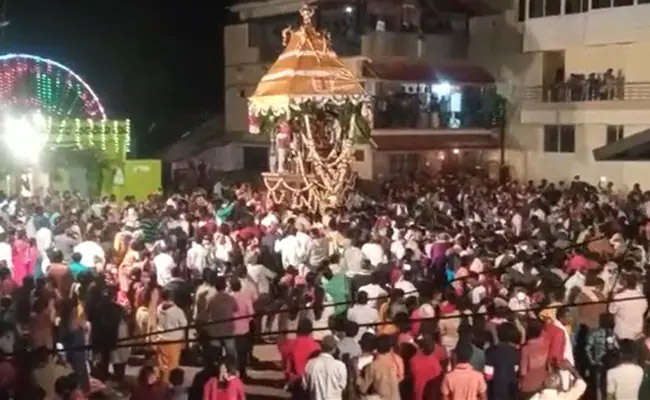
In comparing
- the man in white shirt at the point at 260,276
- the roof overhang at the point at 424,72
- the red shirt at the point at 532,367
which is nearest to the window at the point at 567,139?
the roof overhang at the point at 424,72

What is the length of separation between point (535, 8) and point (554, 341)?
79.8 feet

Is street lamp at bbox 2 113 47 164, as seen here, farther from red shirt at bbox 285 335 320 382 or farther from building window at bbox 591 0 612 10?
red shirt at bbox 285 335 320 382

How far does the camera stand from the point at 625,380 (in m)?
8.95

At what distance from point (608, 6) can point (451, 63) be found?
5787 millimetres

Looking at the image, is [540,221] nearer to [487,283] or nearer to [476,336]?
[487,283]

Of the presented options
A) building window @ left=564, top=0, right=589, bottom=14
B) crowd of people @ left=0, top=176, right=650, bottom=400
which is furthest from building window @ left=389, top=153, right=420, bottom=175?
crowd of people @ left=0, top=176, right=650, bottom=400

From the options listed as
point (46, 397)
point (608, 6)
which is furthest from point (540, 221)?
point (608, 6)

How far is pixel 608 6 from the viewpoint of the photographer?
29438 millimetres

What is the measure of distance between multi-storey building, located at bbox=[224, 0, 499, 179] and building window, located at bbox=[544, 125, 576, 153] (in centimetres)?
185

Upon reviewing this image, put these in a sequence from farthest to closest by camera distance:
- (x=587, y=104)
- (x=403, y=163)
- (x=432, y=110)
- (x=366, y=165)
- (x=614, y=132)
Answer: (x=432, y=110), (x=403, y=163), (x=366, y=165), (x=587, y=104), (x=614, y=132)

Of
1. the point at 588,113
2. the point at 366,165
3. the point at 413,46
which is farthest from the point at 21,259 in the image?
the point at 413,46

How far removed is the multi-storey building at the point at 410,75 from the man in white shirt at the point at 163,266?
17.7 meters

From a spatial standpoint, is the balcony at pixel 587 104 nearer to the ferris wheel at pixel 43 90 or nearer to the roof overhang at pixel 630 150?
the ferris wheel at pixel 43 90

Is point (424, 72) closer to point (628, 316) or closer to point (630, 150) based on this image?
point (628, 316)
